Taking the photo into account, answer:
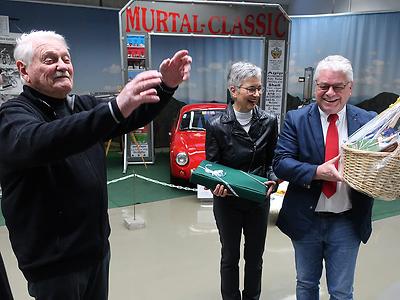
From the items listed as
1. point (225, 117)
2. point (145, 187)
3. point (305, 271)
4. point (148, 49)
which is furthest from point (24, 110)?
point (148, 49)

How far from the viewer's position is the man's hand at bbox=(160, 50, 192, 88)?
1378 millimetres

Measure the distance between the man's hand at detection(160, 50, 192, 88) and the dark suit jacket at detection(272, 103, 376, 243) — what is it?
2.38 feet

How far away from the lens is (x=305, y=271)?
196 centimetres

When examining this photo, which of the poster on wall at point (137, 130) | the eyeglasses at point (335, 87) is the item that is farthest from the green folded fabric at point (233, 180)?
the poster on wall at point (137, 130)

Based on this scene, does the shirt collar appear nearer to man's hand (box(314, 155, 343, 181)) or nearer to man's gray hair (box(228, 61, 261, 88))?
man's hand (box(314, 155, 343, 181))

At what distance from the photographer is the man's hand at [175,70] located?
54.2 inches

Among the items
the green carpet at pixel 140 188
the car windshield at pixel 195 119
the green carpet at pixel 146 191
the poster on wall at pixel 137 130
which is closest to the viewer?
the green carpet at pixel 146 191

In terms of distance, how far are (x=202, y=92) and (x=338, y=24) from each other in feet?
10.1

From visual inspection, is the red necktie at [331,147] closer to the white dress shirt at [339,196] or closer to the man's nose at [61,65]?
the white dress shirt at [339,196]

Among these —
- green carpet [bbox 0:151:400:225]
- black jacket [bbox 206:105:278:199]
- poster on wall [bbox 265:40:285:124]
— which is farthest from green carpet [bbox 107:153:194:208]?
poster on wall [bbox 265:40:285:124]

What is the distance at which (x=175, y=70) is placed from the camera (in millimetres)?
1398

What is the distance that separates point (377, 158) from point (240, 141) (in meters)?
0.94

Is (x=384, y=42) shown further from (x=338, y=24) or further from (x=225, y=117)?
(x=225, y=117)

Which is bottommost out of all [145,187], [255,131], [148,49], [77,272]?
[145,187]
